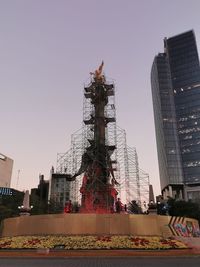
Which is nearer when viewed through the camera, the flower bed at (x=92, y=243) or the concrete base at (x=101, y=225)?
the flower bed at (x=92, y=243)

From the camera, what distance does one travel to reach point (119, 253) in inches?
869

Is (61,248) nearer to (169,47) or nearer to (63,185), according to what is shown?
(63,185)

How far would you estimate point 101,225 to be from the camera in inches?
1128

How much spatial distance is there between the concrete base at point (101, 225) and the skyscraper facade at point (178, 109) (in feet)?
301

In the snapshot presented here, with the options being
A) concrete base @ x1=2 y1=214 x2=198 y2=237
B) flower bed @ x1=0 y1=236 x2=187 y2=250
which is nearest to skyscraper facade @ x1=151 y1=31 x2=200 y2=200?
concrete base @ x1=2 y1=214 x2=198 y2=237

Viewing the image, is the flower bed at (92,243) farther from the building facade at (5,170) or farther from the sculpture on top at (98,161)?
the building facade at (5,170)

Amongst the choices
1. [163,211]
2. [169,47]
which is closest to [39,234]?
[163,211]

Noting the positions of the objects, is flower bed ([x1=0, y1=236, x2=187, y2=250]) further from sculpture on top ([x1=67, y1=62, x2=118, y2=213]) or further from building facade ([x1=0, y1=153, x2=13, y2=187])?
building facade ([x1=0, y1=153, x2=13, y2=187])

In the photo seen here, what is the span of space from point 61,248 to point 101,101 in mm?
36291

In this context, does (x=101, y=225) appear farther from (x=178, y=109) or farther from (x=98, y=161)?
(x=178, y=109)

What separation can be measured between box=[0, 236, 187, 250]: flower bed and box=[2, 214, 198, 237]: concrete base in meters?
1.78

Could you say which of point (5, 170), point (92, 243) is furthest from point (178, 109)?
point (92, 243)

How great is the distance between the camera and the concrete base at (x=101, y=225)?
28453mm

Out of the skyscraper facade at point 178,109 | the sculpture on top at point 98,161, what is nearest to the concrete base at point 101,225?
the sculpture on top at point 98,161
